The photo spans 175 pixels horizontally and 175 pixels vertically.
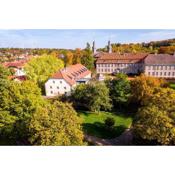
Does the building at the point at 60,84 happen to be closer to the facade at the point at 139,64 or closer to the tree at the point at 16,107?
the tree at the point at 16,107

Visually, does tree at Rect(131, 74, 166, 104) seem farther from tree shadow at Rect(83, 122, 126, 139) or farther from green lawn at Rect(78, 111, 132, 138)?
tree shadow at Rect(83, 122, 126, 139)

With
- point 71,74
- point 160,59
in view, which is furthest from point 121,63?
point 71,74

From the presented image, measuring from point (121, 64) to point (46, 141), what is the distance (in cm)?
2127

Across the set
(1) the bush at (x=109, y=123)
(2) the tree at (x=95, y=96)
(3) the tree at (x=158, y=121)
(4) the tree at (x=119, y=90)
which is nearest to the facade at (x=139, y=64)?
(4) the tree at (x=119, y=90)

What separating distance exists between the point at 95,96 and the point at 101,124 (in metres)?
1.76

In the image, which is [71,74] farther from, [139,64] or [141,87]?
[139,64]

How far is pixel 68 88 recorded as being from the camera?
16.9 m

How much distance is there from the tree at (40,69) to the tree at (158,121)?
10.9m

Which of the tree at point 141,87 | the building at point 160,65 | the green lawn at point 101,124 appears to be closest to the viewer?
the green lawn at point 101,124

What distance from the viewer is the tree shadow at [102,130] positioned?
10.7 metres

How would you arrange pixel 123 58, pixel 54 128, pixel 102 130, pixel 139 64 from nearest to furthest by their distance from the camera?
pixel 54 128, pixel 102 130, pixel 139 64, pixel 123 58

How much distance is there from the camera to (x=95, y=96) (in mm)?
13078
